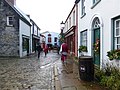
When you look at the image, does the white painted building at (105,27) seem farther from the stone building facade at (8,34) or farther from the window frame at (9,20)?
the window frame at (9,20)

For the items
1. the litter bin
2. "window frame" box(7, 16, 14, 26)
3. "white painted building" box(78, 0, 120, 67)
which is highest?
"window frame" box(7, 16, 14, 26)

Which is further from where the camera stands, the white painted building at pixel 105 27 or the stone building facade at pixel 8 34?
the stone building facade at pixel 8 34

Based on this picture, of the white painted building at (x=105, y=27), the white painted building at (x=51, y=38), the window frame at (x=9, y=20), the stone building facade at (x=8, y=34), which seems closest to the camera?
the white painted building at (x=105, y=27)

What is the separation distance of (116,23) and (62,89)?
12.2 ft

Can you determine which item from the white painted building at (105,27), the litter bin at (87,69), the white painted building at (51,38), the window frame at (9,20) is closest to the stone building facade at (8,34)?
the window frame at (9,20)

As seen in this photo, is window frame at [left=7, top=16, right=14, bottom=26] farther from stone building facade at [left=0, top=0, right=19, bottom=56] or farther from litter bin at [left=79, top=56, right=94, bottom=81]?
litter bin at [left=79, top=56, right=94, bottom=81]

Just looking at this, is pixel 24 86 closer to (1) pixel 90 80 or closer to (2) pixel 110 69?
(1) pixel 90 80

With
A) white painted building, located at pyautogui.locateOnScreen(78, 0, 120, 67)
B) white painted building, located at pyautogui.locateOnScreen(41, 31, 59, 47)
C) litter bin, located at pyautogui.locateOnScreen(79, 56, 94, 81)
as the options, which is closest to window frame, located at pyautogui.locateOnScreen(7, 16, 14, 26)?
white painted building, located at pyautogui.locateOnScreen(78, 0, 120, 67)

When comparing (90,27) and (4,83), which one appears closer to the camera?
(4,83)

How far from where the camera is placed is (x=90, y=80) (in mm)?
9266

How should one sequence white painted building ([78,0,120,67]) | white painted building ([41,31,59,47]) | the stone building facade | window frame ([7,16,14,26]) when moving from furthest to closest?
white painted building ([41,31,59,47]) → window frame ([7,16,14,26]) → the stone building facade → white painted building ([78,0,120,67])

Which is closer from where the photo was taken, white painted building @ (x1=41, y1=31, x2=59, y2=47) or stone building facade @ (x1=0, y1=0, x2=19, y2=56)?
stone building facade @ (x1=0, y1=0, x2=19, y2=56)

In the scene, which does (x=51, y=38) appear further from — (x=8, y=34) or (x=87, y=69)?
(x=87, y=69)

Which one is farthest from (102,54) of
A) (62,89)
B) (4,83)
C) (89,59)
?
(4,83)
